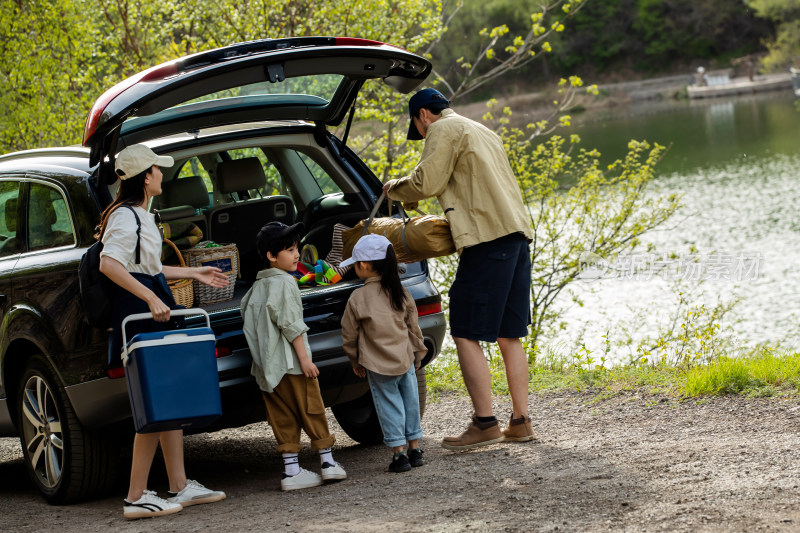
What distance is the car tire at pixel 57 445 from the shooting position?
4664mm

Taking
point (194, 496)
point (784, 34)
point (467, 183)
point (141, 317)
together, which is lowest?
point (194, 496)

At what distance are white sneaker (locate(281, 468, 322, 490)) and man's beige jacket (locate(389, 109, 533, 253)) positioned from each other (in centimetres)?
132

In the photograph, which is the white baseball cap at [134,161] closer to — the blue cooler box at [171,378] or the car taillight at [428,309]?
the blue cooler box at [171,378]

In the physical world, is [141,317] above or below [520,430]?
above

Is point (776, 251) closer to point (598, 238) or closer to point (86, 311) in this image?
point (598, 238)

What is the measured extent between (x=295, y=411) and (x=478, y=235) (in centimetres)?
123

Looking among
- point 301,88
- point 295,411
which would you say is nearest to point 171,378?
point 295,411

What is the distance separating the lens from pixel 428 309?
5.21 m

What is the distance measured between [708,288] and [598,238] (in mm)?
5263

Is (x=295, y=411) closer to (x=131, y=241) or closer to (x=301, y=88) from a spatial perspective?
(x=131, y=241)

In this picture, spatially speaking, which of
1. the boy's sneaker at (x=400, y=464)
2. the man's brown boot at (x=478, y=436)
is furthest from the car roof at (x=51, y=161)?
the man's brown boot at (x=478, y=436)

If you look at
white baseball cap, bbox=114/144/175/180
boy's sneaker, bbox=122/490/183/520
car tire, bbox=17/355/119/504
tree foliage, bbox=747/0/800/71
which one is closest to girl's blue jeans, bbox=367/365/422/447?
boy's sneaker, bbox=122/490/183/520

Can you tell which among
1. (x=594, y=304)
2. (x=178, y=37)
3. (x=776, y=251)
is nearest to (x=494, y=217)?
(x=178, y=37)

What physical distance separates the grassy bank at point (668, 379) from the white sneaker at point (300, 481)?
7.58 feet
